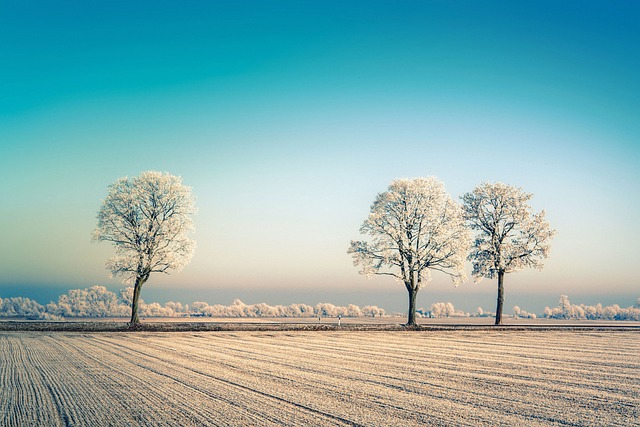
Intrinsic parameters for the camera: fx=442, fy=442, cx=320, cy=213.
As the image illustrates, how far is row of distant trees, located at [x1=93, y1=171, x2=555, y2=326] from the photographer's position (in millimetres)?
40406

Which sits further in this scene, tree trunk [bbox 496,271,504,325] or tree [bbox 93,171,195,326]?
tree trunk [bbox 496,271,504,325]

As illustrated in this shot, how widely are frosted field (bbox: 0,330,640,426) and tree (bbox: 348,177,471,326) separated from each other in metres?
22.1

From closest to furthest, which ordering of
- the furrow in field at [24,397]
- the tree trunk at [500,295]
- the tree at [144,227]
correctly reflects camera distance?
the furrow in field at [24,397] < the tree at [144,227] < the tree trunk at [500,295]

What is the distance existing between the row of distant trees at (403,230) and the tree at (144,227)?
8cm

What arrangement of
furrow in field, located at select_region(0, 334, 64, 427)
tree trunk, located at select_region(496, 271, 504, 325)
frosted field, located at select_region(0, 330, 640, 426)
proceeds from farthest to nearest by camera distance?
tree trunk, located at select_region(496, 271, 504, 325)
frosted field, located at select_region(0, 330, 640, 426)
furrow in field, located at select_region(0, 334, 64, 427)

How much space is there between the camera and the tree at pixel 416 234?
140 ft

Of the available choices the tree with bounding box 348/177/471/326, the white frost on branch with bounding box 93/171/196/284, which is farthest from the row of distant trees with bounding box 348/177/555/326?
the white frost on branch with bounding box 93/171/196/284

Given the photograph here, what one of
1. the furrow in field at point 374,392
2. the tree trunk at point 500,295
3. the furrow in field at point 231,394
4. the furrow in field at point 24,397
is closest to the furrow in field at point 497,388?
the furrow in field at point 374,392

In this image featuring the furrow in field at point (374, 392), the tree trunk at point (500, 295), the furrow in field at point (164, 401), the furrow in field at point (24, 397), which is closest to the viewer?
the furrow in field at point (164, 401)

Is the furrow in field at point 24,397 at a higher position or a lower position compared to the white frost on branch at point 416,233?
lower

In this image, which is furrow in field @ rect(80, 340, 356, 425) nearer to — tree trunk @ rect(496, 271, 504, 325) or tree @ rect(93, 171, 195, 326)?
tree @ rect(93, 171, 195, 326)

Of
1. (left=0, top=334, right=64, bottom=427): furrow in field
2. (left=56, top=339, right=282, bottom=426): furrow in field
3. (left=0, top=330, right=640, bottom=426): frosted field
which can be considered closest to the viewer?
(left=56, top=339, right=282, bottom=426): furrow in field

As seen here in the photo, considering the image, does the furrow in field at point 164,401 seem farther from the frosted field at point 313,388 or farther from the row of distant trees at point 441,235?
the row of distant trees at point 441,235

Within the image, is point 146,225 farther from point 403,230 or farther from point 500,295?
point 500,295
